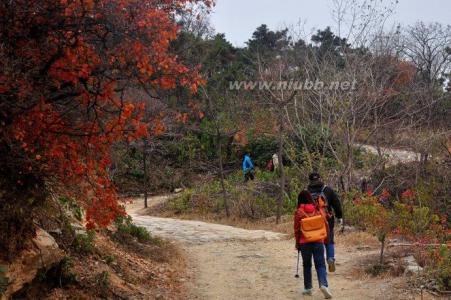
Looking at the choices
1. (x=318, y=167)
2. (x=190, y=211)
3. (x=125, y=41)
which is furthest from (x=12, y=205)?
(x=190, y=211)

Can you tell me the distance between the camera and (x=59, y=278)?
20.7 feet

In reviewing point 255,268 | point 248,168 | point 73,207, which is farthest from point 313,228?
point 248,168

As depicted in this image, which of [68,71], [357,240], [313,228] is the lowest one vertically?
[357,240]

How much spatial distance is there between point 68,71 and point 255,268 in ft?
20.1

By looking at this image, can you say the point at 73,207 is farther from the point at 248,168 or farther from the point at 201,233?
the point at 248,168

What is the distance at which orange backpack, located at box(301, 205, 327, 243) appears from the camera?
7.15 meters

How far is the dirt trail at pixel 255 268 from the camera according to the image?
785cm

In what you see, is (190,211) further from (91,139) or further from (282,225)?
(91,139)

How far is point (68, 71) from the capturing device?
17.3 ft

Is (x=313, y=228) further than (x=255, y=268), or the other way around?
(x=255, y=268)

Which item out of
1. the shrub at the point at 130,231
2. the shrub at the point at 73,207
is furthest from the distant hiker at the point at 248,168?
the shrub at the point at 73,207

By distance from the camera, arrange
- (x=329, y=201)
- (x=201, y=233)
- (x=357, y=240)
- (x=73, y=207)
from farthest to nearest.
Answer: (x=201, y=233)
(x=357, y=240)
(x=73, y=207)
(x=329, y=201)

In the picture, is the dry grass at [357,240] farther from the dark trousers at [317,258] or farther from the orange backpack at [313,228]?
the orange backpack at [313,228]

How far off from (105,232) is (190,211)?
38.2 feet
